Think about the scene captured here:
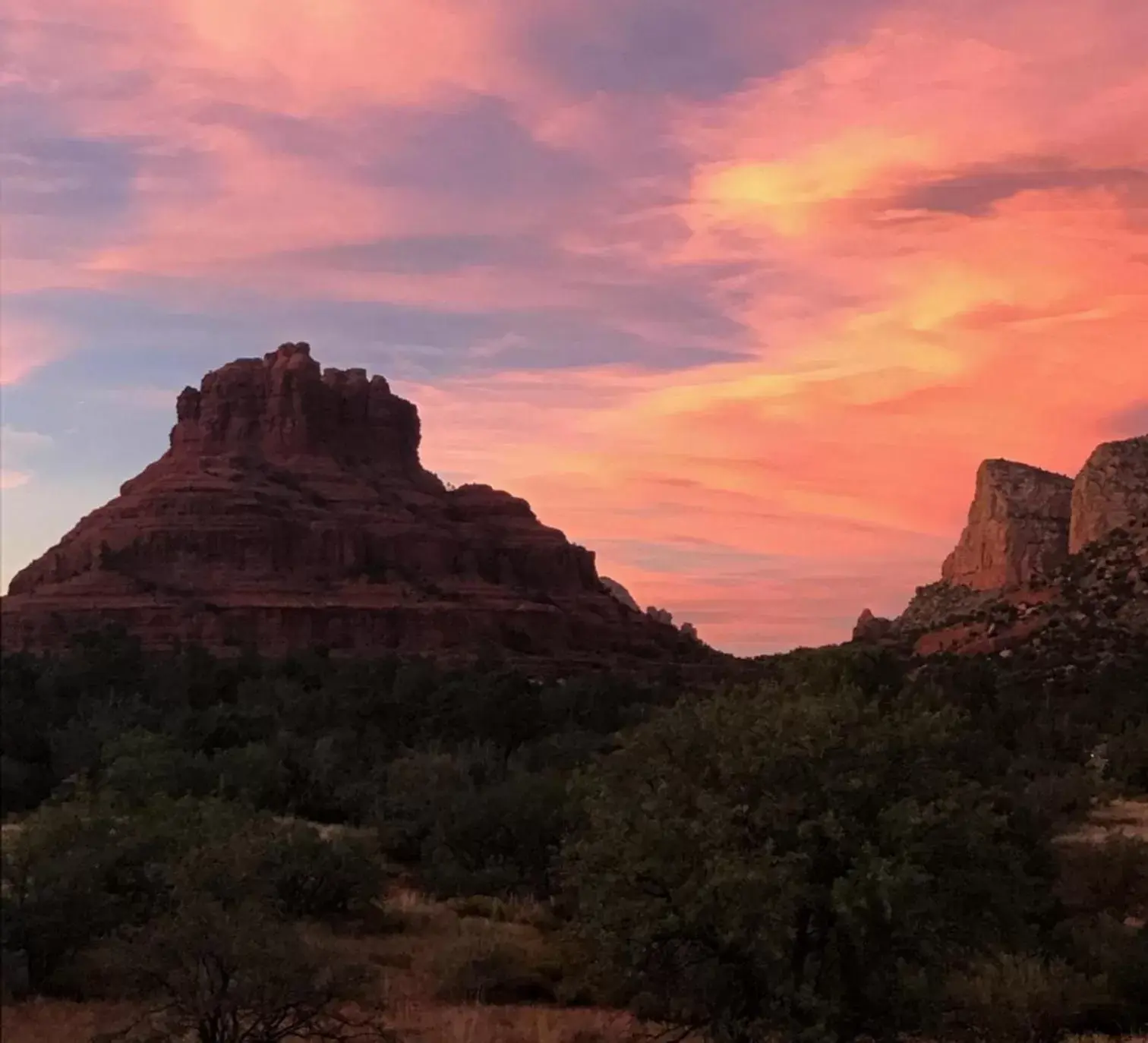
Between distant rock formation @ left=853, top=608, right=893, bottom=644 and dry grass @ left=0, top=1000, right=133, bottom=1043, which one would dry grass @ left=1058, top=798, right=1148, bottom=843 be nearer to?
dry grass @ left=0, top=1000, right=133, bottom=1043

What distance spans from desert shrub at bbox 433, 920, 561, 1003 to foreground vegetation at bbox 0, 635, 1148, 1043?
4 centimetres

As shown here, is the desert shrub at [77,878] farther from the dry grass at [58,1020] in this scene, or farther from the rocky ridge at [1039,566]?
the rocky ridge at [1039,566]

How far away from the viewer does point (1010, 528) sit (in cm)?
10238

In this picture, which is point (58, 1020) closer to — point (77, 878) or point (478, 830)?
point (77, 878)

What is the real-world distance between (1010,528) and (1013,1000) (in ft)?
312

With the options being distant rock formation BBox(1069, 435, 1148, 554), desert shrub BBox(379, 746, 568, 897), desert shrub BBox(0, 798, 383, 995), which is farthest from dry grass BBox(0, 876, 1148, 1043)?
distant rock formation BBox(1069, 435, 1148, 554)

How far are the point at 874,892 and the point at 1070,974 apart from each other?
5539 millimetres

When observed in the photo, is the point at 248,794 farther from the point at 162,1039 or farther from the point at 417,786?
the point at 162,1039

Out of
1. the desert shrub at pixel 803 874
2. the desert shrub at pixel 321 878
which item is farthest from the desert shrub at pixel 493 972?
the desert shrub at pixel 803 874

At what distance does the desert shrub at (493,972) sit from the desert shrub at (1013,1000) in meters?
4.74

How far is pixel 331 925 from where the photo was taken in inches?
725

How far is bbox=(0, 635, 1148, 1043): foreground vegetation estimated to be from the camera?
10.1 m

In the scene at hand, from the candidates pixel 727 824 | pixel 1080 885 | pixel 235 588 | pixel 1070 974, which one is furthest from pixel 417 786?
pixel 235 588

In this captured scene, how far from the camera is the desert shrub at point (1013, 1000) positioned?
41.1 ft
